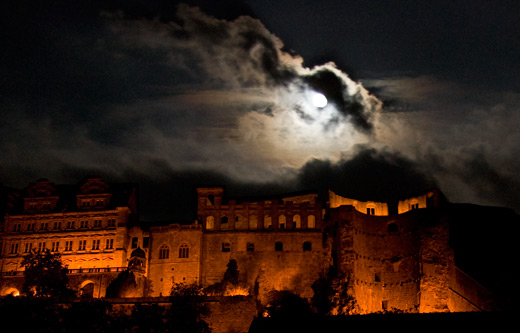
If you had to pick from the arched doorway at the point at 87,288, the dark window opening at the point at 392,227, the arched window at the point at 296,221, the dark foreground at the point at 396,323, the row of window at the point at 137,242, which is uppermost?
the arched window at the point at 296,221

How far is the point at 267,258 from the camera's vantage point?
88.1 m

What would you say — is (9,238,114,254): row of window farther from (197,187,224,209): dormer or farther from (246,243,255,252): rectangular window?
Answer: (246,243,255,252): rectangular window

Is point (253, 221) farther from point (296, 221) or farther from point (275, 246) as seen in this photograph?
point (296, 221)

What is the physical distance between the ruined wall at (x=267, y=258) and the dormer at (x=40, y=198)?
2048 cm

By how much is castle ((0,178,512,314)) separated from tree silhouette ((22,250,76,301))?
10.6 feet

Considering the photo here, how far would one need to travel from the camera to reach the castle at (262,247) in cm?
8600

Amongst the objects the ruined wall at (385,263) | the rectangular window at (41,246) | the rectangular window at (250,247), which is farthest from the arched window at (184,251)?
the ruined wall at (385,263)

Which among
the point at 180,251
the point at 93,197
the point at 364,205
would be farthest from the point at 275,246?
the point at 93,197

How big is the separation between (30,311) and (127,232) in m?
25.2

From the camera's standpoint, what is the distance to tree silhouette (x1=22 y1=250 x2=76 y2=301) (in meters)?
78.5

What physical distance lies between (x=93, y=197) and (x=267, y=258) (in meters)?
23.3

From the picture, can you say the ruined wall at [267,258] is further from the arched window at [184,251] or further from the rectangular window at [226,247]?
the arched window at [184,251]

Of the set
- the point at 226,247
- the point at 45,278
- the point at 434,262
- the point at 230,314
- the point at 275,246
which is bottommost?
the point at 230,314

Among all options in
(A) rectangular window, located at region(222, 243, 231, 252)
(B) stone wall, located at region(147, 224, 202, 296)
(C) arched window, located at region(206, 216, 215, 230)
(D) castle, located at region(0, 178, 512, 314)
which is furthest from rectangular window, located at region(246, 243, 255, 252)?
(B) stone wall, located at region(147, 224, 202, 296)
